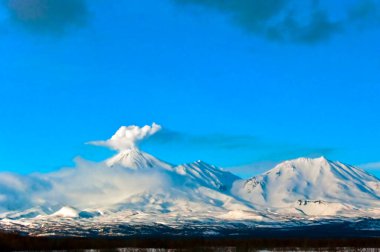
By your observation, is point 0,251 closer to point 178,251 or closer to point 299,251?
point 178,251

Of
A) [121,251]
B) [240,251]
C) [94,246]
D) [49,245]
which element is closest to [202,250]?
[240,251]

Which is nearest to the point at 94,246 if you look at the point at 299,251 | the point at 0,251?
the point at 0,251

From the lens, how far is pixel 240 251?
143500 millimetres

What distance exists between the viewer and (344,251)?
142m

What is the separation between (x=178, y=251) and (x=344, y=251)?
39539 mm

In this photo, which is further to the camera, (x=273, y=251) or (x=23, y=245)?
(x=23, y=245)

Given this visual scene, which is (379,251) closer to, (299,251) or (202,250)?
(299,251)

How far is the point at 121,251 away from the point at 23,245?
97.4ft

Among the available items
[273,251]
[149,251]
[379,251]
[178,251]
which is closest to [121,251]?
[149,251]

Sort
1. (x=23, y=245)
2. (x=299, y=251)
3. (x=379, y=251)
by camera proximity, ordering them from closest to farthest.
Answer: (x=379, y=251) < (x=299, y=251) < (x=23, y=245)

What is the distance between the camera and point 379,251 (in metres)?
132

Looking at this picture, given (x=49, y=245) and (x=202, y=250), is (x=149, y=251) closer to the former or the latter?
(x=202, y=250)

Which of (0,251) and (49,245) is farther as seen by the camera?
(49,245)

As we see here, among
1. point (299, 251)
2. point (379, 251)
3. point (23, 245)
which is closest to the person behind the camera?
point (379, 251)
